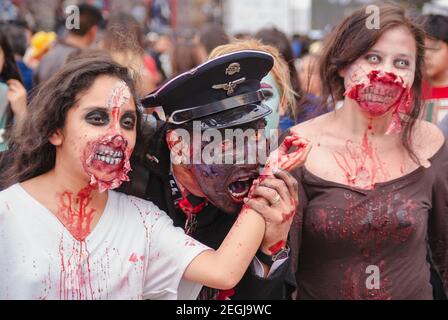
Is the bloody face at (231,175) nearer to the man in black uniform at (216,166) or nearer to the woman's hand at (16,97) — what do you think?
the man in black uniform at (216,166)

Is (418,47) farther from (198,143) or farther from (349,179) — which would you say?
(198,143)

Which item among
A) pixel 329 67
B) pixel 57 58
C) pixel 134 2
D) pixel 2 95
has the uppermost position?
pixel 329 67

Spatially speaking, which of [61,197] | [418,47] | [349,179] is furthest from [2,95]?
[418,47]

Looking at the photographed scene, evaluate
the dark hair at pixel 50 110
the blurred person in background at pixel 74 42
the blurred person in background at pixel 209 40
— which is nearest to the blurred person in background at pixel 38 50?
the blurred person in background at pixel 74 42

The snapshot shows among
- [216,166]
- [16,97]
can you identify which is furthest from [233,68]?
[16,97]

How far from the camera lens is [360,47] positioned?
7.76 ft

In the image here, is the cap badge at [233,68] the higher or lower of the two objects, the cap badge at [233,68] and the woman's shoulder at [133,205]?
the higher

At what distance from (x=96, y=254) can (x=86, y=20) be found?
3.81 m

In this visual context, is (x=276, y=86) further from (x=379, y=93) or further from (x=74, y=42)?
(x=74, y=42)

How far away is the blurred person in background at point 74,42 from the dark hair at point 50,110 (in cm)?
279

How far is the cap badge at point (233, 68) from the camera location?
2.03 metres

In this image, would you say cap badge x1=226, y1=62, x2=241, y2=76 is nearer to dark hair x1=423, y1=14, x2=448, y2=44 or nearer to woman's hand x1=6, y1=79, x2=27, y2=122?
woman's hand x1=6, y1=79, x2=27, y2=122

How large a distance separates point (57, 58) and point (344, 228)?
3.34 m

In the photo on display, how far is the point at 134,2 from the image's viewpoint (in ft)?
46.4
